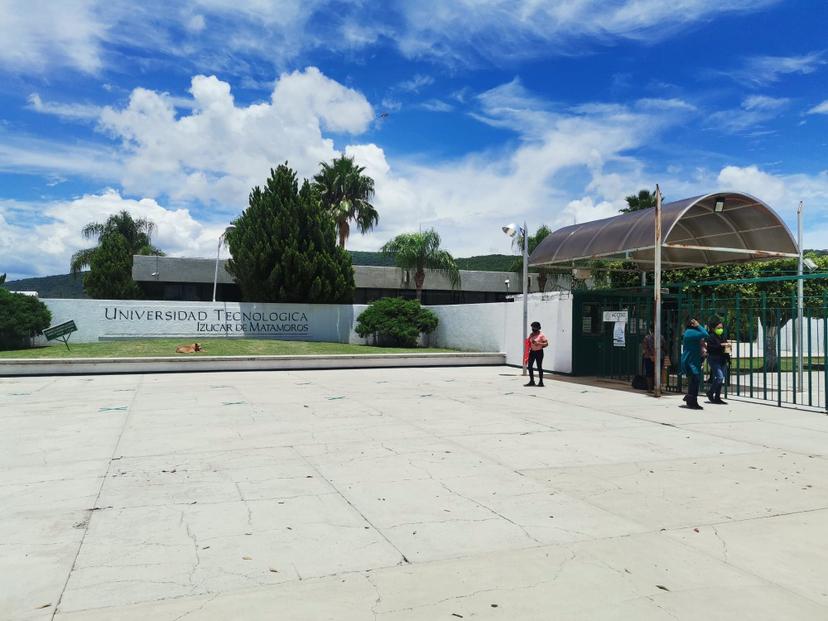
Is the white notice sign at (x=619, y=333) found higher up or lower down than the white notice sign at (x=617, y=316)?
lower down

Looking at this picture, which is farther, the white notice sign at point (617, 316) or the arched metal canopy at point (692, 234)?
the white notice sign at point (617, 316)

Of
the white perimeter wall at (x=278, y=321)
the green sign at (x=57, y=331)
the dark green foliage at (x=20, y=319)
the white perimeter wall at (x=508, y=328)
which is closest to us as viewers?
the white perimeter wall at (x=508, y=328)

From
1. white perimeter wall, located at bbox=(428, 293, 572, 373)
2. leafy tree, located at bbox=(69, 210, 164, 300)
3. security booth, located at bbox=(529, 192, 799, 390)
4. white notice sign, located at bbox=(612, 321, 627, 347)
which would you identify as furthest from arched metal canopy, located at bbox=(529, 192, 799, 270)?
leafy tree, located at bbox=(69, 210, 164, 300)

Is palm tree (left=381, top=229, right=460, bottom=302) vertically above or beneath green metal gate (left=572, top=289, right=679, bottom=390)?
above

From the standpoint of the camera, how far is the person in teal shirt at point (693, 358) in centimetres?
1243

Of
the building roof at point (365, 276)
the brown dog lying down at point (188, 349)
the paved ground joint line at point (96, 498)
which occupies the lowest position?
the paved ground joint line at point (96, 498)

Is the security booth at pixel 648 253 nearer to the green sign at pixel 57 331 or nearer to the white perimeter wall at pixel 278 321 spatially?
the white perimeter wall at pixel 278 321

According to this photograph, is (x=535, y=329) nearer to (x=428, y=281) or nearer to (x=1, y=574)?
(x=1, y=574)

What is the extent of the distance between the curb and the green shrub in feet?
16.5

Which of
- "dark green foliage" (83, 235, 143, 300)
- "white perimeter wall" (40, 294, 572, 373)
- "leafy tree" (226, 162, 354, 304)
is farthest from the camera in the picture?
"dark green foliage" (83, 235, 143, 300)

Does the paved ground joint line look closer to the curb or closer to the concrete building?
the curb

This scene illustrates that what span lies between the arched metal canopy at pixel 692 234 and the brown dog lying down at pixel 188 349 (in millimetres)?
11860

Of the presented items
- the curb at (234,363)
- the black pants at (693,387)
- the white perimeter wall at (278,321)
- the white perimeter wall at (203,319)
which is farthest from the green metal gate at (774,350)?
the white perimeter wall at (203,319)

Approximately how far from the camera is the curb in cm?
1855
